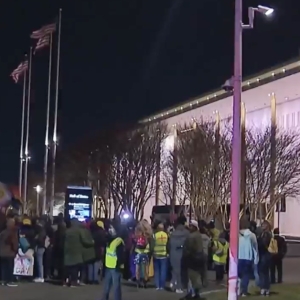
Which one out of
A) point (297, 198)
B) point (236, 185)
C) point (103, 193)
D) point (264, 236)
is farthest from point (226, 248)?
point (297, 198)

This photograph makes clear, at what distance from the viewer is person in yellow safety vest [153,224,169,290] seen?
19531 mm

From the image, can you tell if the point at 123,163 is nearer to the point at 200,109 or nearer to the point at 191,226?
the point at 200,109

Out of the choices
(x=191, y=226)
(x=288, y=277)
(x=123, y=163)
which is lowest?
(x=288, y=277)

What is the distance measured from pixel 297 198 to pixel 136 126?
15131 mm

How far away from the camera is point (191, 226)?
17.2 metres

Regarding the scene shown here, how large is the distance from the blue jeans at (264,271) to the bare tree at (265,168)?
35.5 metres

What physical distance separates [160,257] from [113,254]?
13.1 ft

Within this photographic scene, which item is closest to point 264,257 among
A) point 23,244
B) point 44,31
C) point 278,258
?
point 278,258

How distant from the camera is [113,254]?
51.6 ft

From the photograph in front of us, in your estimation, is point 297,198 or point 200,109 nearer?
point 297,198

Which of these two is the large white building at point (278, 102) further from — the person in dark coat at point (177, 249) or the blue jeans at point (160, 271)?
the person in dark coat at point (177, 249)

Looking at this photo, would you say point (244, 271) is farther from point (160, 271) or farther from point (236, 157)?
point (236, 157)

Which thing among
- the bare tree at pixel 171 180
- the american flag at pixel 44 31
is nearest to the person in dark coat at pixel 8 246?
the american flag at pixel 44 31

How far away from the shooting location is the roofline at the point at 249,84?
70.7 metres
